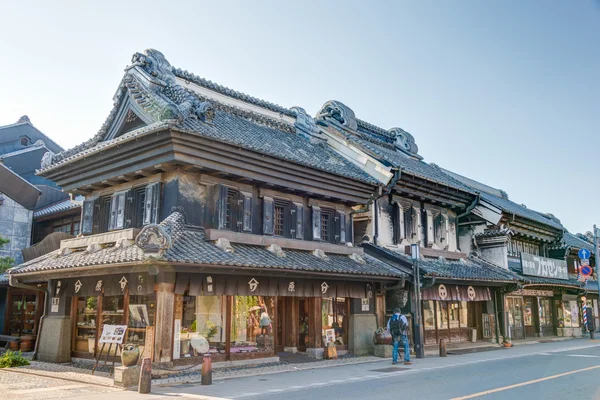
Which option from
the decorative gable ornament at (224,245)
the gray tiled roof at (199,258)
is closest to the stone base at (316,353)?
the gray tiled roof at (199,258)

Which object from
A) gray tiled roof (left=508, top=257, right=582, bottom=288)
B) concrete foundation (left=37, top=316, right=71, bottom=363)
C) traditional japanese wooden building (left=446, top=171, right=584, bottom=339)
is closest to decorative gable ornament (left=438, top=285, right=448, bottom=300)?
traditional japanese wooden building (left=446, top=171, right=584, bottom=339)

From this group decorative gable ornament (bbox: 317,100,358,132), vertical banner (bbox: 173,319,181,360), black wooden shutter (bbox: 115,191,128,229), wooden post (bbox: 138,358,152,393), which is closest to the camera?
wooden post (bbox: 138,358,152,393)

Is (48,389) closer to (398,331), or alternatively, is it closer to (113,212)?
(113,212)

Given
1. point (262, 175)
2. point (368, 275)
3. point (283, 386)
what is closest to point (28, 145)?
point (262, 175)

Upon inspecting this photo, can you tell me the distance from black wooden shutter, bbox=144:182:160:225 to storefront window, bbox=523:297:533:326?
26164 millimetres

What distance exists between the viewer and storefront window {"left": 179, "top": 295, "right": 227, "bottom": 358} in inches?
623

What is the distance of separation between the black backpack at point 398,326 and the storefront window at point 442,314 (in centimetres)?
738

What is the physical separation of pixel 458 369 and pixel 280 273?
659 cm

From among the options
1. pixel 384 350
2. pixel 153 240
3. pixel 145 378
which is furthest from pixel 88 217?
pixel 384 350

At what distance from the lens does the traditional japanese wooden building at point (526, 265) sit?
94.8 feet

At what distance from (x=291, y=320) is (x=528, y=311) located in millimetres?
20060

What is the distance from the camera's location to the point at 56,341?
60.3ft

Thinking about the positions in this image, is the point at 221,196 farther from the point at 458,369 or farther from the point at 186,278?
the point at 458,369

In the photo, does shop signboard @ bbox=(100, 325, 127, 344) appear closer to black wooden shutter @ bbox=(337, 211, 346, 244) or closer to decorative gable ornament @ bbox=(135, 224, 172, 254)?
decorative gable ornament @ bbox=(135, 224, 172, 254)
